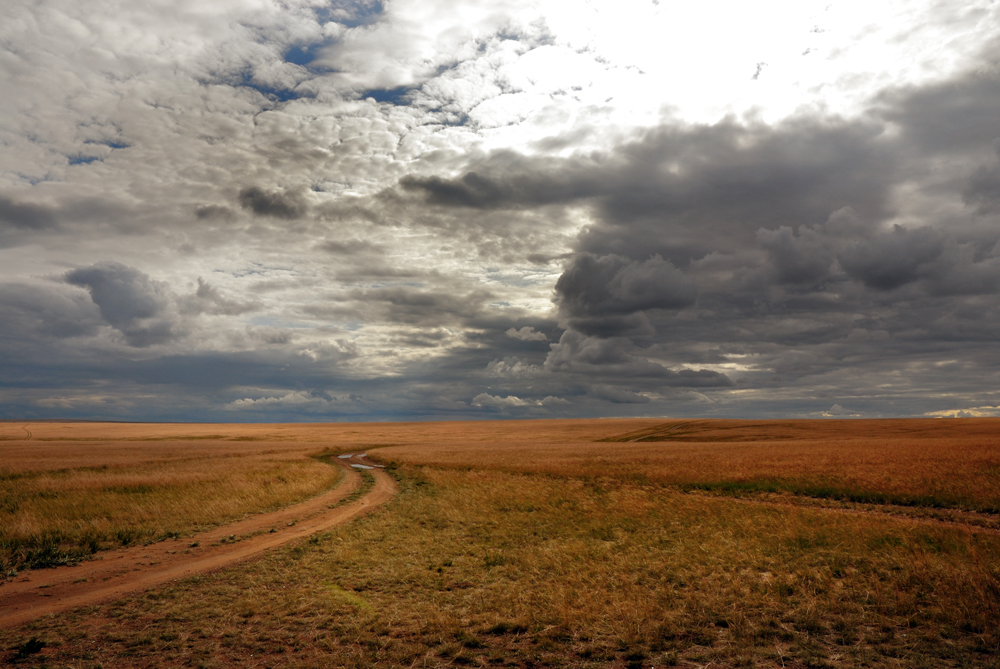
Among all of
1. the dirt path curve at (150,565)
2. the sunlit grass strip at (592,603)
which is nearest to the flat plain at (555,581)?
the sunlit grass strip at (592,603)

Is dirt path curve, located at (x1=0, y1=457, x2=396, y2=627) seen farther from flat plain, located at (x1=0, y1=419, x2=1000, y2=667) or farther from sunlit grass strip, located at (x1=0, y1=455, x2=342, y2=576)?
sunlit grass strip, located at (x1=0, y1=455, x2=342, y2=576)

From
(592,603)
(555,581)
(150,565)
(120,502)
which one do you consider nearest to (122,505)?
(120,502)

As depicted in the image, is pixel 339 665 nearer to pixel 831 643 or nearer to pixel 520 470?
pixel 831 643

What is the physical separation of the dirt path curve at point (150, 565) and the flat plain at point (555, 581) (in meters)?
0.79

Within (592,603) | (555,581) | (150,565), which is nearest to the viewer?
(592,603)

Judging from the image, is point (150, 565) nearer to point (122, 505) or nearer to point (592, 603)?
point (122, 505)

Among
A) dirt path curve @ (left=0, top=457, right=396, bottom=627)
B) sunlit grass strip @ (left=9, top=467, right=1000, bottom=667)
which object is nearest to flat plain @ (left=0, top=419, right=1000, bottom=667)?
sunlit grass strip @ (left=9, top=467, right=1000, bottom=667)

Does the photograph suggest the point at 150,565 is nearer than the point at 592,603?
No

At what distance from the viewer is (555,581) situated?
13414mm

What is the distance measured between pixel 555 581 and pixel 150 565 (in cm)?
1143

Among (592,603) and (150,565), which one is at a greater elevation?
(592,603)

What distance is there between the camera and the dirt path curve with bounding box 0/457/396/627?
12.0 m

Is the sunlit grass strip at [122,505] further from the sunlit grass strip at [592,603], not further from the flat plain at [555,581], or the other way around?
the sunlit grass strip at [592,603]

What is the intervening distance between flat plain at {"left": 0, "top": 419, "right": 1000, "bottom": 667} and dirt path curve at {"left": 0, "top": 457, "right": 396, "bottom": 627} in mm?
793
